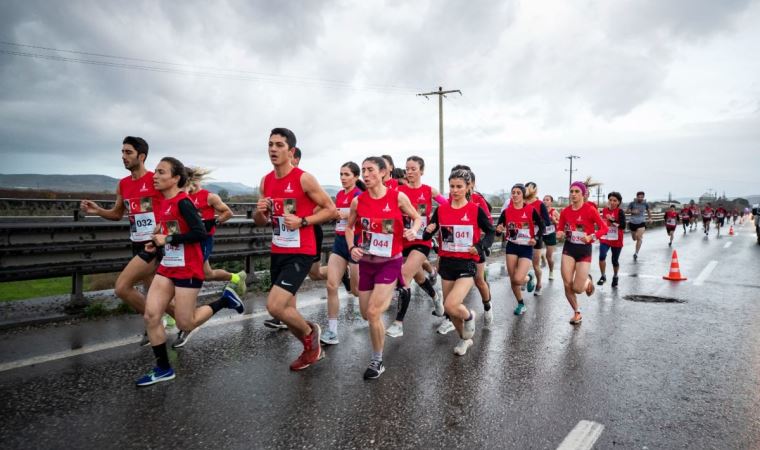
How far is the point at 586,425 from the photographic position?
3240 millimetres

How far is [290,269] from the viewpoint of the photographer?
4223mm

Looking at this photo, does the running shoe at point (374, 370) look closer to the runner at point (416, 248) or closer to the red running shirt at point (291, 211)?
the red running shirt at point (291, 211)

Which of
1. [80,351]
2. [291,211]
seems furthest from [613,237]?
[80,351]

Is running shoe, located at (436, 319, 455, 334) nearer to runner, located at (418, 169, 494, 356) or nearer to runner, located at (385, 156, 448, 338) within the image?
runner, located at (385, 156, 448, 338)

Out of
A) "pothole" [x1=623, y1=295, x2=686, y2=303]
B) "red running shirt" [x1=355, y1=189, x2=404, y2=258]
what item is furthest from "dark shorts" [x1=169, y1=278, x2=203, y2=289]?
"pothole" [x1=623, y1=295, x2=686, y2=303]

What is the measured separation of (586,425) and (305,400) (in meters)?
2.03

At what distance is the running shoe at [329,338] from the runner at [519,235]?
2.92m

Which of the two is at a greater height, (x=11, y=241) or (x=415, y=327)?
(x=11, y=241)

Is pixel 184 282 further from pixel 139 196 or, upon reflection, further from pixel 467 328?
pixel 467 328

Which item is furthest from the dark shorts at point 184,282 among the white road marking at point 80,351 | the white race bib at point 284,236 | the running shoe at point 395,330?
the running shoe at point 395,330

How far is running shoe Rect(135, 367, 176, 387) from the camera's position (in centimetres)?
377

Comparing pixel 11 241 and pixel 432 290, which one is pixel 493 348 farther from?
pixel 11 241

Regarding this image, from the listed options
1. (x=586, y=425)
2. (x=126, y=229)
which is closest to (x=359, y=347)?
(x=586, y=425)

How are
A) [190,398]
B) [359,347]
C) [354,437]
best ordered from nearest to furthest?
[354,437], [190,398], [359,347]
